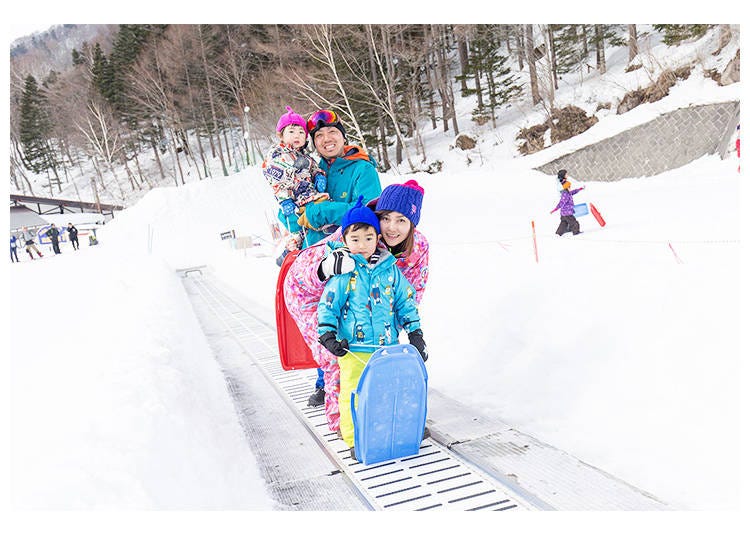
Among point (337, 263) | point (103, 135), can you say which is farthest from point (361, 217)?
point (103, 135)

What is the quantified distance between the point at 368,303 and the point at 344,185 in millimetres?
945

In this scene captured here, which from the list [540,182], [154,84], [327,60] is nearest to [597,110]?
[540,182]

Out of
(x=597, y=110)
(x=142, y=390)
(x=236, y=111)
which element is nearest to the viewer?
(x=142, y=390)

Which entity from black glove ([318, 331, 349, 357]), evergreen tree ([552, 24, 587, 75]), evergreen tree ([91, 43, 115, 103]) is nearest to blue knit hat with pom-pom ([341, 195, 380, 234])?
black glove ([318, 331, 349, 357])

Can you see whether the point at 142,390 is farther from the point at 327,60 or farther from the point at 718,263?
the point at 327,60

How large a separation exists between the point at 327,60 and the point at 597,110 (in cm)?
820

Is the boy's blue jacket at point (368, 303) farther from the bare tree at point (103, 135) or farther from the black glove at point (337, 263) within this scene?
the bare tree at point (103, 135)

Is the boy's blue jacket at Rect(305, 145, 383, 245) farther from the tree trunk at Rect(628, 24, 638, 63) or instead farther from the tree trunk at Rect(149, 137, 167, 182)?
the tree trunk at Rect(149, 137, 167, 182)

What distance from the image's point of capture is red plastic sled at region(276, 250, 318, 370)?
374cm

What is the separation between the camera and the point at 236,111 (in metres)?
17.4

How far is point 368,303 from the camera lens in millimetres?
2893

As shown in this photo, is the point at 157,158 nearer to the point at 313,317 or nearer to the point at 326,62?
the point at 326,62

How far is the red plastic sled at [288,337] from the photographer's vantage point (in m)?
3.74

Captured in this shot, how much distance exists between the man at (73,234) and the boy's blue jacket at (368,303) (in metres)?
9.93
